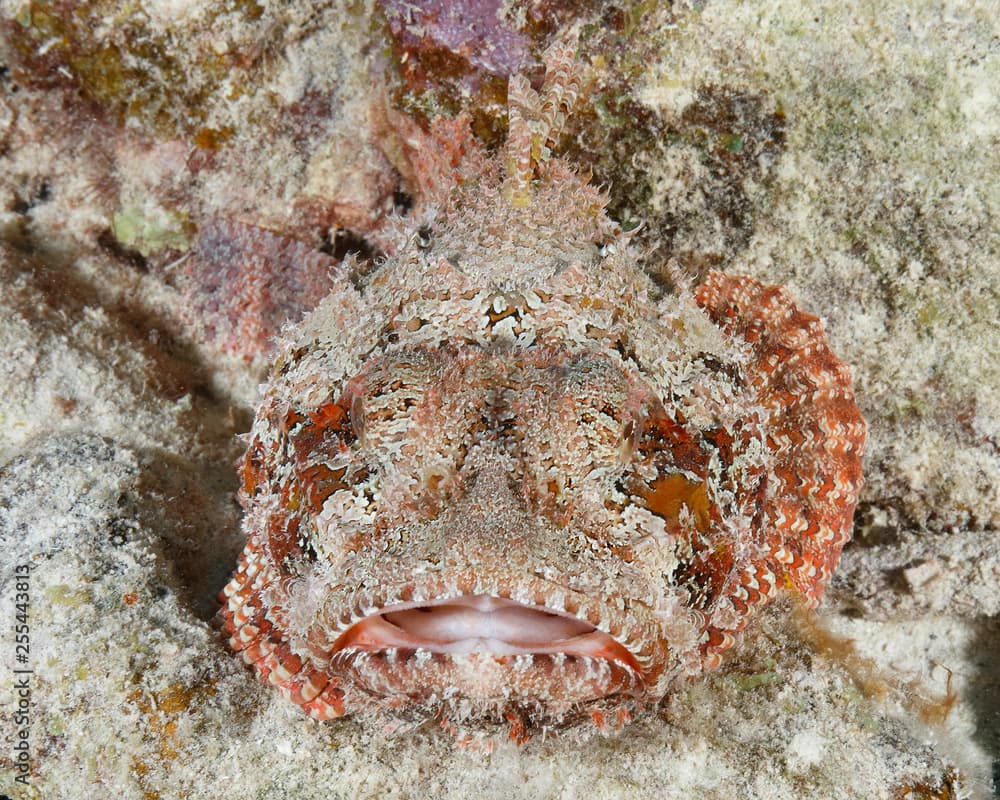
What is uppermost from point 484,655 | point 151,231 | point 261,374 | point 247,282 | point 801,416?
point 151,231

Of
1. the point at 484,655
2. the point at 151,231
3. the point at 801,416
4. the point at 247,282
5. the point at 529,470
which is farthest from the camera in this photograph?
the point at 151,231

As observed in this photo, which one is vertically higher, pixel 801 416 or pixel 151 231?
pixel 151 231

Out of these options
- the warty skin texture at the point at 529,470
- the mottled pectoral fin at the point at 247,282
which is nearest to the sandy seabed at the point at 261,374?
the mottled pectoral fin at the point at 247,282

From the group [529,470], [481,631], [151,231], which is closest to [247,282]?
[151,231]

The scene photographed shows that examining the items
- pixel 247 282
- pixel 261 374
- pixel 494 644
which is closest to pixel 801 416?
pixel 494 644

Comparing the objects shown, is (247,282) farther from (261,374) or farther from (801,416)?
(801,416)

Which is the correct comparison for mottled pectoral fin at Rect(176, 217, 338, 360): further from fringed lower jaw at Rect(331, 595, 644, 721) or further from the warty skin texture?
fringed lower jaw at Rect(331, 595, 644, 721)

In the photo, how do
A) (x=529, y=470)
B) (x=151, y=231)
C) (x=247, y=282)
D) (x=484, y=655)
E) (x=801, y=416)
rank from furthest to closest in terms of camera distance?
(x=151, y=231) < (x=247, y=282) < (x=801, y=416) < (x=529, y=470) < (x=484, y=655)

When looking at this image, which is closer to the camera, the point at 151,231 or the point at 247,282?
the point at 247,282
